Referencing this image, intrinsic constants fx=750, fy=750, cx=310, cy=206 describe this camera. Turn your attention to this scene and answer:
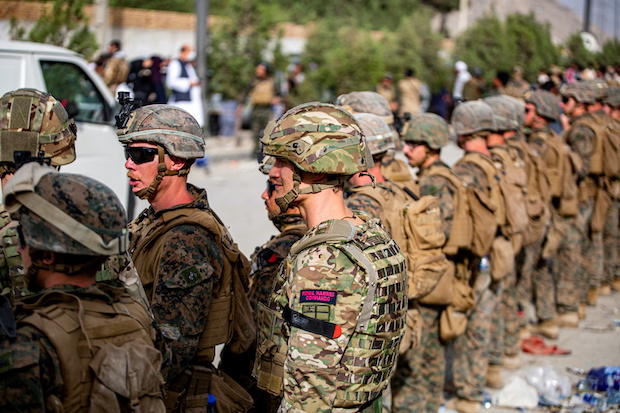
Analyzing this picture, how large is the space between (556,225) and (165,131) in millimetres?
5750

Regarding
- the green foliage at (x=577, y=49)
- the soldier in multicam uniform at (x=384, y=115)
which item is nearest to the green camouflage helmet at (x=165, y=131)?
the soldier in multicam uniform at (x=384, y=115)

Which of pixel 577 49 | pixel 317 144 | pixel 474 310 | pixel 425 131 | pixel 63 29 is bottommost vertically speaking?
pixel 474 310

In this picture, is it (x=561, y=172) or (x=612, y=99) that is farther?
(x=612, y=99)

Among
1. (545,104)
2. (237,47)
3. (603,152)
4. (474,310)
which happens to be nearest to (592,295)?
(603,152)

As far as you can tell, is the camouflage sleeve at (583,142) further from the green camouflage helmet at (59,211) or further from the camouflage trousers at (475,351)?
the green camouflage helmet at (59,211)

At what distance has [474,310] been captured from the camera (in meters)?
6.03

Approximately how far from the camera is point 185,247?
10.5 feet

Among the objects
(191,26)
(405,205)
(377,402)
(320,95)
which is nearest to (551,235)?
(405,205)

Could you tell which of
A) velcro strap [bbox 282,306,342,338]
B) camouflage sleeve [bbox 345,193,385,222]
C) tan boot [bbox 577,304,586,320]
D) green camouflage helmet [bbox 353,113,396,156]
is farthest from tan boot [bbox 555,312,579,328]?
velcro strap [bbox 282,306,342,338]

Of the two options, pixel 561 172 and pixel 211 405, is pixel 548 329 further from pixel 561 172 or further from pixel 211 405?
pixel 211 405

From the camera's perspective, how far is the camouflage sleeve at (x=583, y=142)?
8.67 m

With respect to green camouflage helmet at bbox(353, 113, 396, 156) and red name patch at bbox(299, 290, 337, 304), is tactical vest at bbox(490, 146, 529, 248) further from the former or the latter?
red name patch at bbox(299, 290, 337, 304)

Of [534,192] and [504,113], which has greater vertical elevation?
[504,113]

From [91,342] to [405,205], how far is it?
2.74 metres
